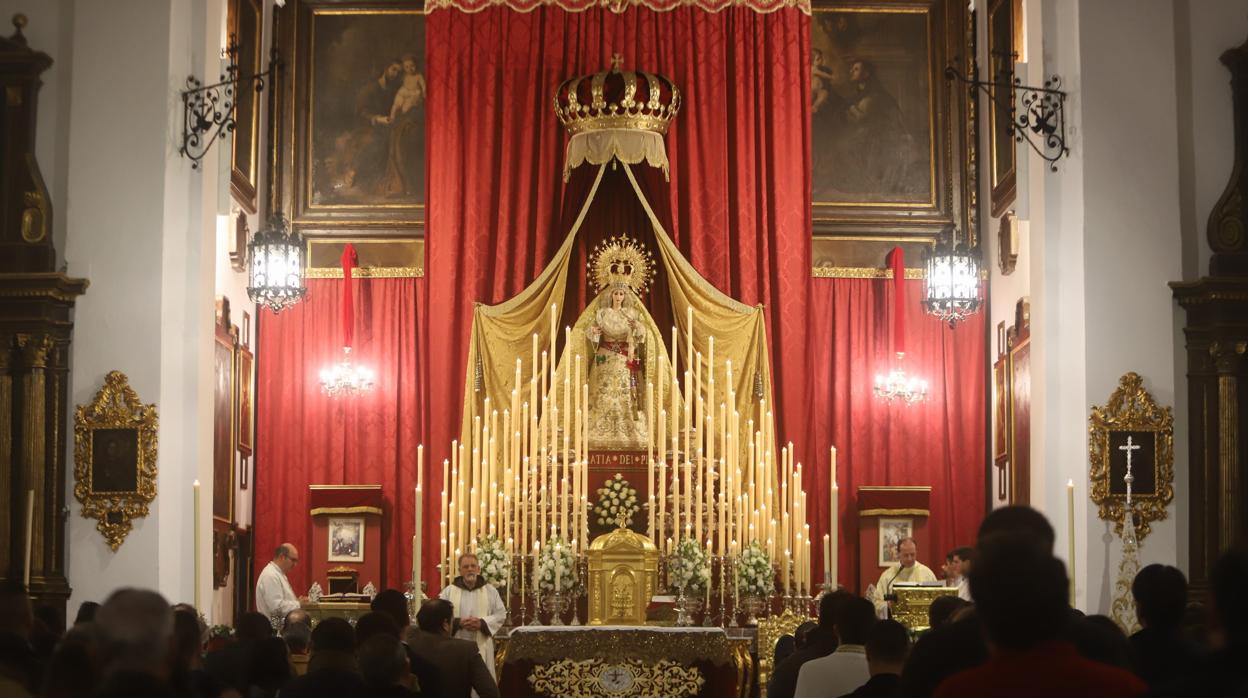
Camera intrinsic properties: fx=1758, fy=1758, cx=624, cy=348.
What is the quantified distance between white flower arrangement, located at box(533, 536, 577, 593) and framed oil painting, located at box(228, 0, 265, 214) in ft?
19.4

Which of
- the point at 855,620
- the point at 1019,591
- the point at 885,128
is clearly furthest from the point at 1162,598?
the point at 885,128

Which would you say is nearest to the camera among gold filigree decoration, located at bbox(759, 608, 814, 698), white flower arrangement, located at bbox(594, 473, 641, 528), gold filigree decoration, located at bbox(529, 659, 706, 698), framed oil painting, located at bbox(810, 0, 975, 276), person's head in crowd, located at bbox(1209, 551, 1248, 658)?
person's head in crowd, located at bbox(1209, 551, 1248, 658)

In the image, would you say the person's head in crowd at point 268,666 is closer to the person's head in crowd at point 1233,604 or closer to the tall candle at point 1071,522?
the person's head in crowd at point 1233,604

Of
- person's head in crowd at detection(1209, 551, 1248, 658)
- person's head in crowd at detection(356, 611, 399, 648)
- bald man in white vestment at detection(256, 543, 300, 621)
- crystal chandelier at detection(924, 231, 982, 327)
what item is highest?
crystal chandelier at detection(924, 231, 982, 327)

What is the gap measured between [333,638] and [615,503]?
10.2m

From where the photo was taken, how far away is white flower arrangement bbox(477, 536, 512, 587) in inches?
611

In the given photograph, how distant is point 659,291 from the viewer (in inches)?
767

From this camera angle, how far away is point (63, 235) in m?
14.7

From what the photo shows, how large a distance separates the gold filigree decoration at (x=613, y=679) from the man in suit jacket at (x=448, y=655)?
3.32 meters

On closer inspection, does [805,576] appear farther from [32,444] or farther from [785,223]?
[32,444]

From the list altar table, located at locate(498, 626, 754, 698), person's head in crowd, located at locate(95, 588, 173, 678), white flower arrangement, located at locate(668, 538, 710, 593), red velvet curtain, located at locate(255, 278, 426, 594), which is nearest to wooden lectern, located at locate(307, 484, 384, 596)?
red velvet curtain, located at locate(255, 278, 426, 594)

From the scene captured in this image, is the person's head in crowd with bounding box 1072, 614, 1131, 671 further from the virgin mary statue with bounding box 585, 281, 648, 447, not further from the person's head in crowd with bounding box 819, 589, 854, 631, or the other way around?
the virgin mary statue with bounding box 585, 281, 648, 447

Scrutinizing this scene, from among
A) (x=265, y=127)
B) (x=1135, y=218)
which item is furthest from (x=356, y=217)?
(x=1135, y=218)

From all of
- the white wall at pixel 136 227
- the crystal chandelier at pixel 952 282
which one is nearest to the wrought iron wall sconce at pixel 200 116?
the white wall at pixel 136 227
